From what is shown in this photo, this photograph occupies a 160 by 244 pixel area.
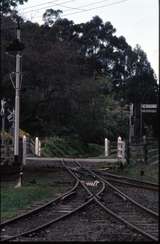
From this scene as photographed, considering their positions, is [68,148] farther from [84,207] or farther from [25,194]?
[84,207]

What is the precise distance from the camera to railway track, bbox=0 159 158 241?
1167 centimetres

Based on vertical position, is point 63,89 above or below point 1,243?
above


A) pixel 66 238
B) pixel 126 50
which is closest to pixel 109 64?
pixel 126 50

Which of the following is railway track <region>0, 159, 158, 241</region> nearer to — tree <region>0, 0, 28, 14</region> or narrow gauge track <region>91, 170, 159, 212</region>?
narrow gauge track <region>91, 170, 159, 212</region>

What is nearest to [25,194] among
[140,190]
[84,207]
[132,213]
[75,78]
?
[84,207]

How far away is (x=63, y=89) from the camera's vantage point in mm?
38688

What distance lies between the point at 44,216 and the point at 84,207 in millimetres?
1968

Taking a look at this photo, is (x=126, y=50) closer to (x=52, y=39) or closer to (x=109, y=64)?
(x=109, y=64)

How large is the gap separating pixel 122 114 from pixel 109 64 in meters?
22.5

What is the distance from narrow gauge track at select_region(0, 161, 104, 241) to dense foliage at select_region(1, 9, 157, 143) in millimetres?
13717

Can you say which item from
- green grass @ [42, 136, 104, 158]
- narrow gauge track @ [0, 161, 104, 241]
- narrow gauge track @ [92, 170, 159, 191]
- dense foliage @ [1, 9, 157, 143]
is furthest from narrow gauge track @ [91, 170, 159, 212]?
green grass @ [42, 136, 104, 158]

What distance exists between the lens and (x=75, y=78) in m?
41.7

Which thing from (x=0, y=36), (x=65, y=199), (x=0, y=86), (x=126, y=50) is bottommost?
(x=65, y=199)

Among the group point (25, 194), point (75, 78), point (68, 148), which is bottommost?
point (25, 194)
